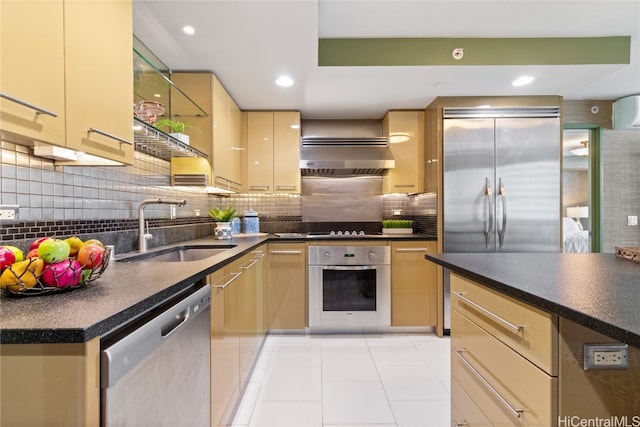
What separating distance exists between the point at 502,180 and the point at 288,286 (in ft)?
7.60

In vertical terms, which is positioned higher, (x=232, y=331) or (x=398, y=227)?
(x=398, y=227)

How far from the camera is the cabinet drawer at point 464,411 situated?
3.95ft

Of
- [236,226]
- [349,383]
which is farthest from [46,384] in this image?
[236,226]

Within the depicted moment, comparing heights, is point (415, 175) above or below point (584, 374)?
above

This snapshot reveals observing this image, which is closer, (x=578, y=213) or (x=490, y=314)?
(x=490, y=314)

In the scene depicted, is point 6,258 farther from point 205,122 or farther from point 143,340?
point 205,122

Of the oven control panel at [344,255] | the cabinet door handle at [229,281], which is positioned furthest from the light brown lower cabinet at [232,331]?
the oven control panel at [344,255]

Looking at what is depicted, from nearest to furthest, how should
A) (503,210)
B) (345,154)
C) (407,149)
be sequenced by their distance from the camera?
1. (503,210)
2. (345,154)
3. (407,149)

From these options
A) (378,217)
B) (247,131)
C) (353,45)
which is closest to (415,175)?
(378,217)

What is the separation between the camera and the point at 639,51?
248 cm

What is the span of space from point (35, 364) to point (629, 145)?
5.03 meters

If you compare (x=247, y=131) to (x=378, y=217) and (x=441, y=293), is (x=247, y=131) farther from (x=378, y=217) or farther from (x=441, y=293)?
(x=441, y=293)

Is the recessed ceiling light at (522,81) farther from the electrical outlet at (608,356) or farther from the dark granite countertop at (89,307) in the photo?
the dark granite countertop at (89,307)

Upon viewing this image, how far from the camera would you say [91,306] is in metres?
0.78
